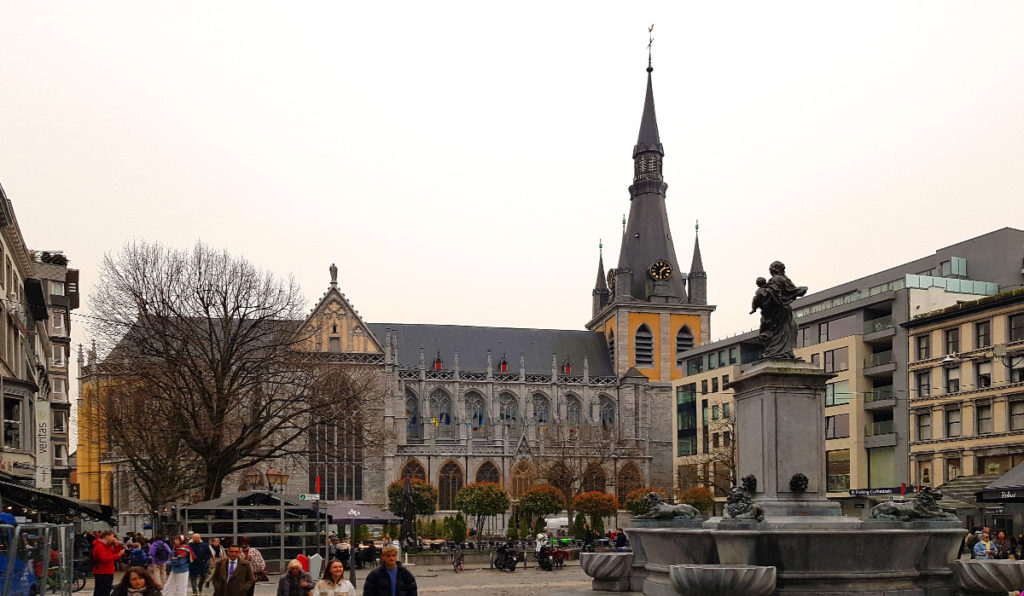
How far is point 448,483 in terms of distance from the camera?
90.1 meters

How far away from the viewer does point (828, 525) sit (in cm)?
1619

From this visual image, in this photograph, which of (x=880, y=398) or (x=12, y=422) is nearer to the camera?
(x=12, y=422)

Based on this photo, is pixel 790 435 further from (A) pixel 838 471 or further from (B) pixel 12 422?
(A) pixel 838 471

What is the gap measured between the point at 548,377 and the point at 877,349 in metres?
45.6

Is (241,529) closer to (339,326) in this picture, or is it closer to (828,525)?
(828,525)

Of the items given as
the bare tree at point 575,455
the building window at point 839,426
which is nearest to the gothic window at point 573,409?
the bare tree at point 575,455

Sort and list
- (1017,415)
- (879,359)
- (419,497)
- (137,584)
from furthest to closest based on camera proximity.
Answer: (419,497), (879,359), (1017,415), (137,584)

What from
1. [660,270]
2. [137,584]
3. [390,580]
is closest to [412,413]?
[660,270]

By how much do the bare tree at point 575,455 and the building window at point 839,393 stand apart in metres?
20.6

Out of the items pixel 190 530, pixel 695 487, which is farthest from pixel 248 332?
pixel 695 487

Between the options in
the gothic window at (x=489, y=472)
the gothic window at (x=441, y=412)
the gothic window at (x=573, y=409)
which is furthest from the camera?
the gothic window at (x=573, y=409)

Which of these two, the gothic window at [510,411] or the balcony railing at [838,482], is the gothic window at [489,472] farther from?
the balcony railing at [838,482]

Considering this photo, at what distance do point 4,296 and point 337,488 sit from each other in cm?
4926

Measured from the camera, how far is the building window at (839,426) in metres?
57.0
